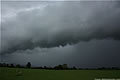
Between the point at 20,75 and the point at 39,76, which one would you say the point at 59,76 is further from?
the point at 20,75

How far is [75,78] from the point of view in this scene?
45406mm

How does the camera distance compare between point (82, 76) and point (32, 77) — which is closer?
point (32, 77)

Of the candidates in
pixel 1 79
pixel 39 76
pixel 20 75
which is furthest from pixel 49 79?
pixel 1 79

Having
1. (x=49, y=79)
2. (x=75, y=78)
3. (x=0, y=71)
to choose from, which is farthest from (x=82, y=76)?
(x=0, y=71)

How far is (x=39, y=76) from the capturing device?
150ft

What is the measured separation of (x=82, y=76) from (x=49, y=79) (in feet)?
25.3

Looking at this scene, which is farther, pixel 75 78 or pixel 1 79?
pixel 75 78

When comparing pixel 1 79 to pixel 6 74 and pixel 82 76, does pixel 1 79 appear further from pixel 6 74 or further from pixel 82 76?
pixel 82 76

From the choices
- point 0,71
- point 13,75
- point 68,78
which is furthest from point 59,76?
point 0,71

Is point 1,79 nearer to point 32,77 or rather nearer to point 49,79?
point 32,77

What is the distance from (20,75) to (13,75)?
4.58 ft

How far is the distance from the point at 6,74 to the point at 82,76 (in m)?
15.7

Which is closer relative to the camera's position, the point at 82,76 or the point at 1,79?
the point at 1,79

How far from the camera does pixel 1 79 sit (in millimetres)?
41656
